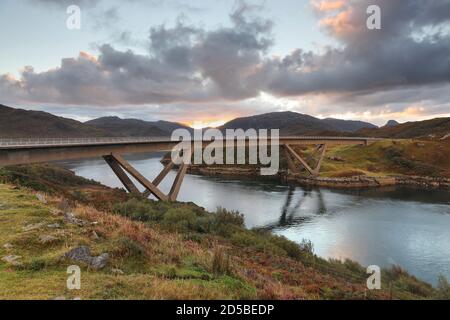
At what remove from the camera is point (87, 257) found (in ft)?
31.7

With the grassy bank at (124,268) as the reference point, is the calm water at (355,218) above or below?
below

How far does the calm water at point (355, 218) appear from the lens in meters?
29.5

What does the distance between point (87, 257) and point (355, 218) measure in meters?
42.0

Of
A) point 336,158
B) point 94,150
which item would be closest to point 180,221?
point 94,150

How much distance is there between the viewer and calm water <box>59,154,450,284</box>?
96.6 feet

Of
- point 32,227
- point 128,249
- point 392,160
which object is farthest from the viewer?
point 392,160

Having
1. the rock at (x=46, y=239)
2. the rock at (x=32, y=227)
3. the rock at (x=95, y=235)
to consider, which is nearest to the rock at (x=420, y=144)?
the rock at (x=95, y=235)

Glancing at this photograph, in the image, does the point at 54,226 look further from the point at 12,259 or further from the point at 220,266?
the point at 220,266

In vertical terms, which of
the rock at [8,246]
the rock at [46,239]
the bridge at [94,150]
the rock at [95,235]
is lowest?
the rock at [95,235]

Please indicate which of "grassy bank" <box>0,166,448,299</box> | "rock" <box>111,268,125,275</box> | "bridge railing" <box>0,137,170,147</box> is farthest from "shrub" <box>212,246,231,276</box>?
"bridge railing" <box>0,137,170,147</box>

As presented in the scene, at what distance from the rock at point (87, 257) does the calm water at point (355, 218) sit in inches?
941

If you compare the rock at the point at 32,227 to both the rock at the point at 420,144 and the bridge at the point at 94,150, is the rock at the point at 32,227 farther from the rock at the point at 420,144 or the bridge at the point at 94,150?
the rock at the point at 420,144
